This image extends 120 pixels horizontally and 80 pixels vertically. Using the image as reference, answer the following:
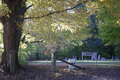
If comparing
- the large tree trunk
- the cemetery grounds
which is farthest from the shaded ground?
the large tree trunk

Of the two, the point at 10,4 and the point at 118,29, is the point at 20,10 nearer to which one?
the point at 10,4

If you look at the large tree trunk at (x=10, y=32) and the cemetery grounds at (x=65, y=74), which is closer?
the cemetery grounds at (x=65, y=74)

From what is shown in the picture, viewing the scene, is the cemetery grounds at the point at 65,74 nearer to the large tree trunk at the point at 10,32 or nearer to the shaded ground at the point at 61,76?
the shaded ground at the point at 61,76

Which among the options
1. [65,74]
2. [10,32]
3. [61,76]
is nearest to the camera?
[61,76]

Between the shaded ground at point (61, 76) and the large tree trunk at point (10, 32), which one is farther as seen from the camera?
the large tree trunk at point (10, 32)

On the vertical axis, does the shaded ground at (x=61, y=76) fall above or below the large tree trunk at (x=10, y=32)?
below

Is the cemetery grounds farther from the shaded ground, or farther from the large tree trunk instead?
the large tree trunk

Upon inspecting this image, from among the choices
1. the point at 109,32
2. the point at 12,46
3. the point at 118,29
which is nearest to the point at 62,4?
the point at 12,46

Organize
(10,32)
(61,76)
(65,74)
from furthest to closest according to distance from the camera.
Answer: (10,32), (65,74), (61,76)

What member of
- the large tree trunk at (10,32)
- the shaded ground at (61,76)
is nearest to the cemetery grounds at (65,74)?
the shaded ground at (61,76)

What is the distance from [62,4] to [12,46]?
3.86m

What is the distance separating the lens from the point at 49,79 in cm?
633

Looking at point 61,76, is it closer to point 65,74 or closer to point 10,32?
point 65,74

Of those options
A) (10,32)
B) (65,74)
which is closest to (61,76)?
(65,74)
